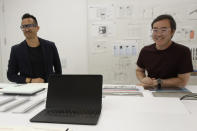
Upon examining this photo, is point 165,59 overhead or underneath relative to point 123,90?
overhead

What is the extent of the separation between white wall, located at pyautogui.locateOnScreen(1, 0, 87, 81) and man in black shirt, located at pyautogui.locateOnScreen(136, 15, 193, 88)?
1456mm

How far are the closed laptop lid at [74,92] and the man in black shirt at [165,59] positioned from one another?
2.40 feet

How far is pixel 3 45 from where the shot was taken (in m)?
3.76

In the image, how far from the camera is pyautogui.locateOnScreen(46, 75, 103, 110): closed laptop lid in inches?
48.6

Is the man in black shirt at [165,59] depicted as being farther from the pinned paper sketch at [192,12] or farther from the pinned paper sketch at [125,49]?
the pinned paper sketch at [192,12]

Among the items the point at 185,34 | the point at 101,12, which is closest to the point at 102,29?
the point at 101,12

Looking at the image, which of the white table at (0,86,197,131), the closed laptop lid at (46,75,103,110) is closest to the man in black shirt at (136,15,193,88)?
the white table at (0,86,197,131)

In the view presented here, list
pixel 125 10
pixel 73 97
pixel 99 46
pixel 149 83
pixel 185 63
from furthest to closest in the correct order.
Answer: pixel 99 46
pixel 125 10
pixel 185 63
pixel 149 83
pixel 73 97

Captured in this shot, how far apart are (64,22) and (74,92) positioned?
2418 mm

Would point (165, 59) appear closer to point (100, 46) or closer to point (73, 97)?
point (73, 97)

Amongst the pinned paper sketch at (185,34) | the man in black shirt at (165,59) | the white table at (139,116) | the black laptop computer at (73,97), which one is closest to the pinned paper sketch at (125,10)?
the pinned paper sketch at (185,34)

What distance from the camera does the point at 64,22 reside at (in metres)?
3.48

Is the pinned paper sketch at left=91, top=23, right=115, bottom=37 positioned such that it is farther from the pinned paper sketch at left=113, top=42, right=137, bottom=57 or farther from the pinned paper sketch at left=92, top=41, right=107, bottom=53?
the pinned paper sketch at left=113, top=42, right=137, bottom=57

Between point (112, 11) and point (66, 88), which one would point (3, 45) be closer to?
point (112, 11)
